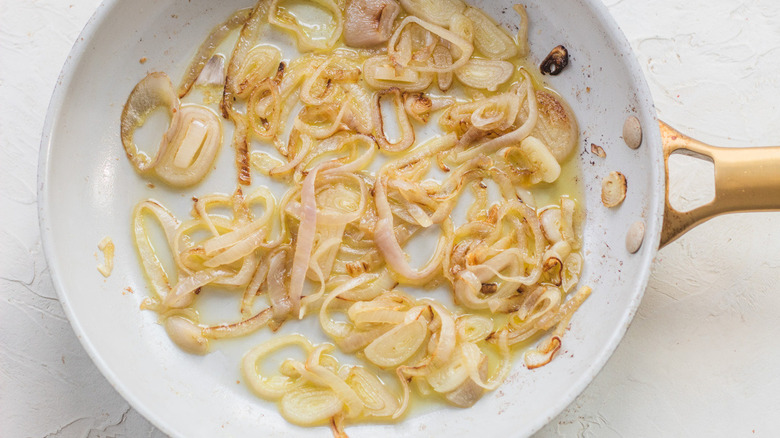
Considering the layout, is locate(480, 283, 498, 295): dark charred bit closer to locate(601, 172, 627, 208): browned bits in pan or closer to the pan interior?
the pan interior

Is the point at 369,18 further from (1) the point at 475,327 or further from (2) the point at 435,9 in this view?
(1) the point at 475,327

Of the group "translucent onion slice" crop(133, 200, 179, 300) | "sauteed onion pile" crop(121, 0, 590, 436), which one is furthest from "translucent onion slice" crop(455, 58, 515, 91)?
"translucent onion slice" crop(133, 200, 179, 300)

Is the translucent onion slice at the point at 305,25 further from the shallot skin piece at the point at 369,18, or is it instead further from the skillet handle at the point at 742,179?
the skillet handle at the point at 742,179

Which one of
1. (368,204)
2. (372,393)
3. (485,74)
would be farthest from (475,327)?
(485,74)

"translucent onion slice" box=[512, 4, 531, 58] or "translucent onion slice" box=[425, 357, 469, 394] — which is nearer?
"translucent onion slice" box=[425, 357, 469, 394]

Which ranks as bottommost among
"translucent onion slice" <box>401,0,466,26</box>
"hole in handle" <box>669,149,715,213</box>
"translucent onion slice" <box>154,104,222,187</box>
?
"hole in handle" <box>669,149,715,213</box>

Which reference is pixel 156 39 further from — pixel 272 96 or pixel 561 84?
pixel 561 84

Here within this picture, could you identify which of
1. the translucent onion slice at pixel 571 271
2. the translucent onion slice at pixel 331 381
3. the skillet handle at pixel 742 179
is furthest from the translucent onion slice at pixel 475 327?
the skillet handle at pixel 742 179
